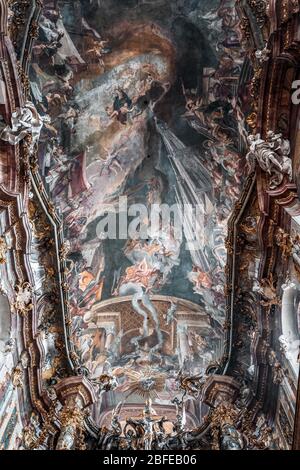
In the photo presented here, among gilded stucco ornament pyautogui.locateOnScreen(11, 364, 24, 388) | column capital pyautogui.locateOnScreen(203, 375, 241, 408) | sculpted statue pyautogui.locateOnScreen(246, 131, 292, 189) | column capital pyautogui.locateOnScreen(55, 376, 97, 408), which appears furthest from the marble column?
sculpted statue pyautogui.locateOnScreen(246, 131, 292, 189)

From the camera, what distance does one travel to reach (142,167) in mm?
16688

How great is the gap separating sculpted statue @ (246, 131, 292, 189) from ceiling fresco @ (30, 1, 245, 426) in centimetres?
242

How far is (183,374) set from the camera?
17484mm

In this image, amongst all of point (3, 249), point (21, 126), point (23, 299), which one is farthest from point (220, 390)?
point (21, 126)

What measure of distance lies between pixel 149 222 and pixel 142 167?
1.98 metres

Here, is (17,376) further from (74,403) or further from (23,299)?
(74,403)

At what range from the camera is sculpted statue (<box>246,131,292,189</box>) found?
11703 mm

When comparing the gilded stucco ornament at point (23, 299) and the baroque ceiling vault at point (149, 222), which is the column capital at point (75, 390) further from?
the gilded stucco ornament at point (23, 299)

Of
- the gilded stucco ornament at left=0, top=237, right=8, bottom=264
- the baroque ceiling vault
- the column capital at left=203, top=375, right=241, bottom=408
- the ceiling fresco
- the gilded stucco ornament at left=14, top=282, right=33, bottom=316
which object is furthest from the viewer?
the column capital at left=203, top=375, right=241, bottom=408

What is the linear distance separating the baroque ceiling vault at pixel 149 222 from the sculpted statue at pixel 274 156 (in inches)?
1.8

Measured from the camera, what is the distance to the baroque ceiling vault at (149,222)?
39.8 ft

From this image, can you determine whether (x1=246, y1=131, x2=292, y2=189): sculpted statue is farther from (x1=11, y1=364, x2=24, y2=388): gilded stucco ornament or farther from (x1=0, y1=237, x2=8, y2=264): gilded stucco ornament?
(x1=11, y1=364, x2=24, y2=388): gilded stucco ornament
